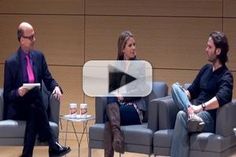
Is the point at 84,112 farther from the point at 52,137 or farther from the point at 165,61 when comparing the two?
the point at 165,61

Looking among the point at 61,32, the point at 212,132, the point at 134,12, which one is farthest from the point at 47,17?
the point at 212,132

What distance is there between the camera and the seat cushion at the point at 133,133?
17.5 ft

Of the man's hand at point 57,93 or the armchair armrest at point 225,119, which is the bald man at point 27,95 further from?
the armchair armrest at point 225,119

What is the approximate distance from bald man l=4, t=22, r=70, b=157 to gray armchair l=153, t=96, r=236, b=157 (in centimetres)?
114

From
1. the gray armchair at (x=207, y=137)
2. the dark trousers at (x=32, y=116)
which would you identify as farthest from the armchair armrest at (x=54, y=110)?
the gray armchair at (x=207, y=137)

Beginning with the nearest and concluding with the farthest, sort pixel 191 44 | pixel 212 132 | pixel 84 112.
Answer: pixel 212 132 → pixel 84 112 → pixel 191 44

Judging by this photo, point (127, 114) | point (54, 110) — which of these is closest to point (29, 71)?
point (54, 110)

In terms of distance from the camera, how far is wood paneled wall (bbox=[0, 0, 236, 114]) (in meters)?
6.78

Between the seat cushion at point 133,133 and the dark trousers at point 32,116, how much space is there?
1.53 feet

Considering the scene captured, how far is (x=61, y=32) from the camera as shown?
7.25 metres

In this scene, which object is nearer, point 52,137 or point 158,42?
point 52,137

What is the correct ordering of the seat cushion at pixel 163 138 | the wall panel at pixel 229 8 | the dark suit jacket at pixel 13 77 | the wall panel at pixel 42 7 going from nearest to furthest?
1. the seat cushion at pixel 163 138
2. the dark suit jacket at pixel 13 77
3. the wall panel at pixel 229 8
4. the wall panel at pixel 42 7

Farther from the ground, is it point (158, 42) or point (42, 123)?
point (158, 42)

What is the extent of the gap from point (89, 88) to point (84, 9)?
1528 mm
